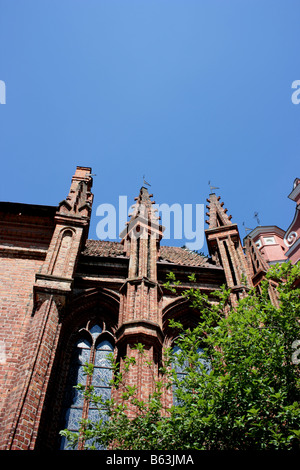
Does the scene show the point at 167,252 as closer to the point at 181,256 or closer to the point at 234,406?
the point at 181,256

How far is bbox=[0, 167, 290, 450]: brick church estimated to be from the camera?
28.7 ft

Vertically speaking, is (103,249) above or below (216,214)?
below

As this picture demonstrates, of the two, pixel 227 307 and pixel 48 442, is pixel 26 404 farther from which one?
pixel 227 307

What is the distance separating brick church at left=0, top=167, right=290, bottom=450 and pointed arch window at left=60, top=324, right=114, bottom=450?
3cm

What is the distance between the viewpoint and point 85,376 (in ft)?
33.8

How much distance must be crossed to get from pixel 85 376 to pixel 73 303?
2.26 m

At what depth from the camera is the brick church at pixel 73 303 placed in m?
8.74

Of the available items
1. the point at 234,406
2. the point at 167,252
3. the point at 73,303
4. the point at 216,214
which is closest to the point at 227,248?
the point at 216,214

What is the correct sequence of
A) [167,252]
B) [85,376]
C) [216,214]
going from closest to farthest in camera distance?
1. [85,376]
2. [216,214]
3. [167,252]

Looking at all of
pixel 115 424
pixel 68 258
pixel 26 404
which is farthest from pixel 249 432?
pixel 68 258

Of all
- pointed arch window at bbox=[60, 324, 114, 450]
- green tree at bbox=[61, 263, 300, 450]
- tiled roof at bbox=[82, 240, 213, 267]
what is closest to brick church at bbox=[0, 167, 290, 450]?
pointed arch window at bbox=[60, 324, 114, 450]

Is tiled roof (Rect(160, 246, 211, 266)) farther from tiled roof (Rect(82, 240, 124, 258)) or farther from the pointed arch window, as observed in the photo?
the pointed arch window

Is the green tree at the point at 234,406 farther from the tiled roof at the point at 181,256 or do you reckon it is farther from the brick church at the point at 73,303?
the tiled roof at the point at 181,256
